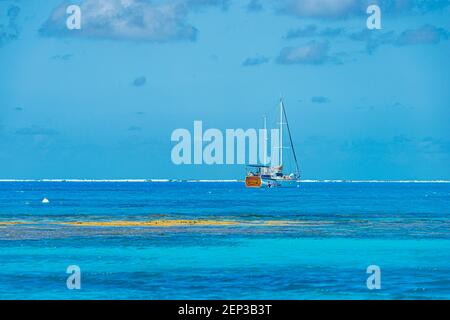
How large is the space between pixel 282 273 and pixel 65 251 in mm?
14863

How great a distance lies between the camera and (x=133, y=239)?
198 feet

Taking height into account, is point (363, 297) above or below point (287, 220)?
below

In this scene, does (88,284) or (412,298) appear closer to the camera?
(412,298)

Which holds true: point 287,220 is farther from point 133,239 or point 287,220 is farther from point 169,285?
point 169,285

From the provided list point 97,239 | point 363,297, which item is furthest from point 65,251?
point 363,297

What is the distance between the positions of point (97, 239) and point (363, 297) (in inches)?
1071

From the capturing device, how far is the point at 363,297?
122 feet

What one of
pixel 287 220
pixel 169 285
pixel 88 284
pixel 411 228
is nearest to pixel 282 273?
pixel 169 285
